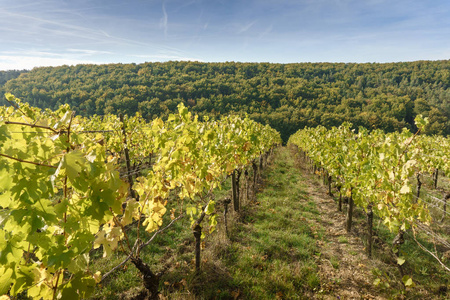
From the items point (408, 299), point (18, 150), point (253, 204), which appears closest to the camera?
point (18, 150)

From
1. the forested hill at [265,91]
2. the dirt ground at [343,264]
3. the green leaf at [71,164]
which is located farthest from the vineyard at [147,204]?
the forested hill at [265,91]

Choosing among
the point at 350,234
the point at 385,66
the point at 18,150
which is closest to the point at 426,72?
the point at 385,66

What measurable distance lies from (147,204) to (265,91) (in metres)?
81.6

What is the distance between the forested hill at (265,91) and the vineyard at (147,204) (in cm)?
4316

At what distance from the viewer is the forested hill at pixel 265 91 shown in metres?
55.9

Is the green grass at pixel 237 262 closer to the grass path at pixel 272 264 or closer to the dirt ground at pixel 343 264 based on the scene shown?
the grass path at pixel 272 264

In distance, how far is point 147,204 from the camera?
2.93m

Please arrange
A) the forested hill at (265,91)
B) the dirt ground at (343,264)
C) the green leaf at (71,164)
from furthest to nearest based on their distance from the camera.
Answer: the forested hill at (265,91)
the dirt ground at (343,264)
the green leaf at (71,164)

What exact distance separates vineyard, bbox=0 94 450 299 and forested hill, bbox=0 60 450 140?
4316 cm

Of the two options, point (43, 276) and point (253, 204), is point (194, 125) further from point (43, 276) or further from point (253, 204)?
point (253, 204)

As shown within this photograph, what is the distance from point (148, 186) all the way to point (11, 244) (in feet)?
5.24

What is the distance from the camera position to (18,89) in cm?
5959

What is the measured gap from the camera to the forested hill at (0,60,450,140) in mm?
55938

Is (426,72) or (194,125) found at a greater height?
(426,72)
